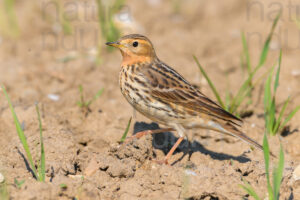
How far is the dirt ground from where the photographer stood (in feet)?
14.6

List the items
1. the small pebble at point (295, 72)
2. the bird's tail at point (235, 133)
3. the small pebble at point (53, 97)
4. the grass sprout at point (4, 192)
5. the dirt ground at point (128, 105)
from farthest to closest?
1. the small pebble at point (295, 72)
2. the small pebble at point (53, 97)
3. the bird's tail at point (235, 133)
4. the dirt ground at point (128, 105)
5. the grass sprout at point (4, 192)

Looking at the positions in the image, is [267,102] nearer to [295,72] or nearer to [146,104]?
[146,104]

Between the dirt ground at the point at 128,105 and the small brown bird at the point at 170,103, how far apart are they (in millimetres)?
331

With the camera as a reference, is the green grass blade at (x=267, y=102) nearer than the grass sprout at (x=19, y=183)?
No

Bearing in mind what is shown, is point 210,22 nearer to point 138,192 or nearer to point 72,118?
point 72,118

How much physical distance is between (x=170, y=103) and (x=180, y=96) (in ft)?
0.48


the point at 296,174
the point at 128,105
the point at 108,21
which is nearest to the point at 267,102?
the point at 296,174

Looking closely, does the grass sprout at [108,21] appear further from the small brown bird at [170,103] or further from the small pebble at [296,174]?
the small pebble at [296,174]

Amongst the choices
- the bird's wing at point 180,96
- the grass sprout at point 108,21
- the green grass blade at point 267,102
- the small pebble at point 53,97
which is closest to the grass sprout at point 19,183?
the bird's wing at point 180,96

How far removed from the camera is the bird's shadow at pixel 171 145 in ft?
17.5

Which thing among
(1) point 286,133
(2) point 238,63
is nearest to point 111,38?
(2) point 238,63

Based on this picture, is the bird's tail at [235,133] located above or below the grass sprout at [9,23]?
below

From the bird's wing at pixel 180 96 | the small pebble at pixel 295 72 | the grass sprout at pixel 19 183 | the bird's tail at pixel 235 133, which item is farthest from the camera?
the small pebble at pixel 295 72

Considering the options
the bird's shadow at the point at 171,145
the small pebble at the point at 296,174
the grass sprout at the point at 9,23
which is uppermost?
the grass sprout at the point at 9,23
